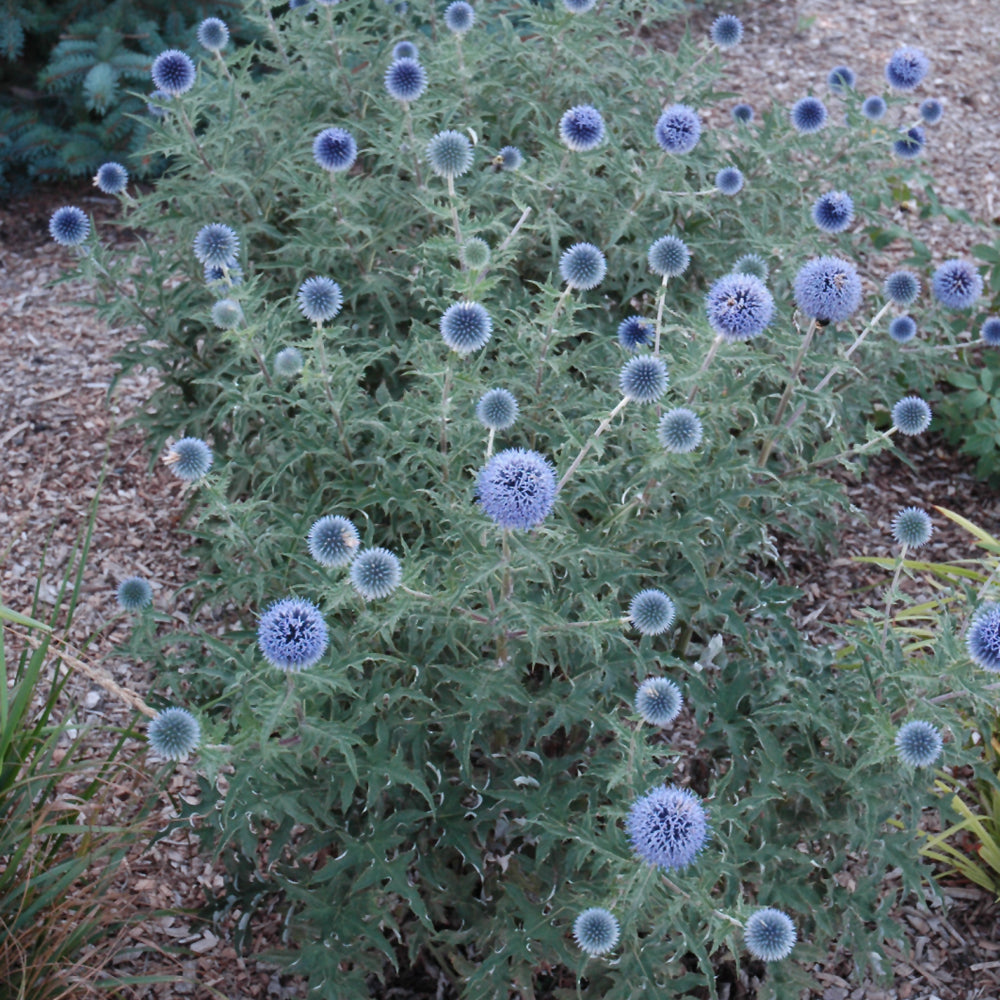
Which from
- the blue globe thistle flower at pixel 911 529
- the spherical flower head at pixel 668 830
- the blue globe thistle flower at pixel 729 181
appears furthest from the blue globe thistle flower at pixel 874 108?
the spherical flower head at pixel 668 830

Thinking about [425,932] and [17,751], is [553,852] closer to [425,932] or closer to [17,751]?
[425,932]

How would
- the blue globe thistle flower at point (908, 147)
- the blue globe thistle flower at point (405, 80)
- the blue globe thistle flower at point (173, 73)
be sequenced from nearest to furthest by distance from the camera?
the blue globe thistle flower at point (405, 80) → the blue globe thistle flower at point (173, 73) → the blue globe thistle flower at point (908, 147)

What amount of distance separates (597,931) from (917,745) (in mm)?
882

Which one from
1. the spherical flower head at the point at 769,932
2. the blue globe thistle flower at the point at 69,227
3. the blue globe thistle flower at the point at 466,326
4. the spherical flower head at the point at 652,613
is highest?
the blue globe thistle flower at the point at 466,326

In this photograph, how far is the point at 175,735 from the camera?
2.59m

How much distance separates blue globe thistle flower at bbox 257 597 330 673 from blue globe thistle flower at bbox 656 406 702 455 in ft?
3.30

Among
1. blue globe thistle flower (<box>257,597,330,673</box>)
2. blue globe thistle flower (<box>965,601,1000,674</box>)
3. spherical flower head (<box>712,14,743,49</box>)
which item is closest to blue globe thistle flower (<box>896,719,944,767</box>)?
blue globe thistle flower (<box>965,601,1000,674</box>)

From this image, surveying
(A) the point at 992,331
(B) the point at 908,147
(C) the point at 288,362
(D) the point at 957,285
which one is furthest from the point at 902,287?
(C) the point at 288,362

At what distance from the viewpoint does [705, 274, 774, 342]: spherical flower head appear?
Answer: 2846 millimetres

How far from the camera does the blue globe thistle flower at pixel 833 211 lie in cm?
359

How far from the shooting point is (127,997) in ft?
10.1

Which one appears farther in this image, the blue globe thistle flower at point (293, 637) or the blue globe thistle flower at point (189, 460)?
the blue globe thistle flower at point (189, 460)

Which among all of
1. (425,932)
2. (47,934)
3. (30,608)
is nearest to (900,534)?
(425,932)

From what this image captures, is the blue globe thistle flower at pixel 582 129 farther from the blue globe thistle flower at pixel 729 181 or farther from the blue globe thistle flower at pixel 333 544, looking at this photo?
the blue globe thistle flower at pixel 333 544
